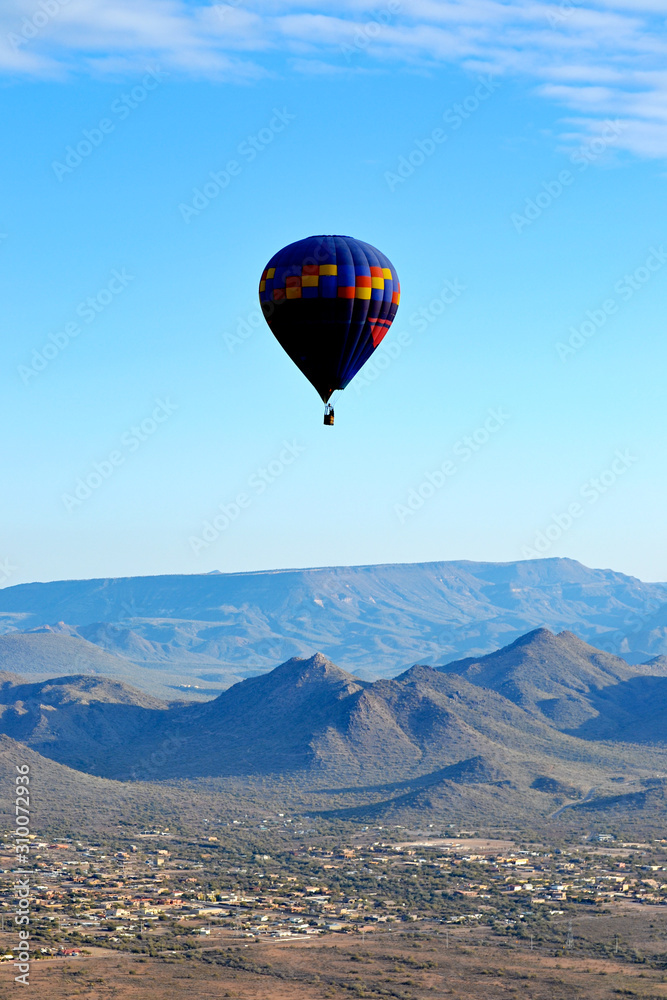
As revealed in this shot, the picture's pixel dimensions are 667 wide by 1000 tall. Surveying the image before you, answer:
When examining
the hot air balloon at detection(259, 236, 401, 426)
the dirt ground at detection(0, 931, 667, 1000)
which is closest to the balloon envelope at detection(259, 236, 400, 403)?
the hot air balloon at detection(259, 236, 401, 426)

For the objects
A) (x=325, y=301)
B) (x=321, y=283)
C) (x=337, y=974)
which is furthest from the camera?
(x=337, y=974)

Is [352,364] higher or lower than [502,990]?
higher

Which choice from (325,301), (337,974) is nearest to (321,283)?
(325,301)

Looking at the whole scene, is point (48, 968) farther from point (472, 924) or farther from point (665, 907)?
point (665, 907)

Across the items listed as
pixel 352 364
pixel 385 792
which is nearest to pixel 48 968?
pixel 352 364

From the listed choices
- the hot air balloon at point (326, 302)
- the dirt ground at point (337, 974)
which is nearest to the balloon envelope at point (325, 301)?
the hot air balloon at point (326, 302)

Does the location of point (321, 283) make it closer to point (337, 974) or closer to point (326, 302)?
point (326, 302)

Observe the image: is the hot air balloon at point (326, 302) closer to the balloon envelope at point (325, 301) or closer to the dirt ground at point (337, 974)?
the balloon envelope at point (325, 301)

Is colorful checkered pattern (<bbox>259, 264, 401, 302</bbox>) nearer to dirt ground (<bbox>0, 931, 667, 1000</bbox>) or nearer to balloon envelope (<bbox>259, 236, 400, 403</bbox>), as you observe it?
balloon envelope (<bbox>259, 236, 400, 403</bbox>)
